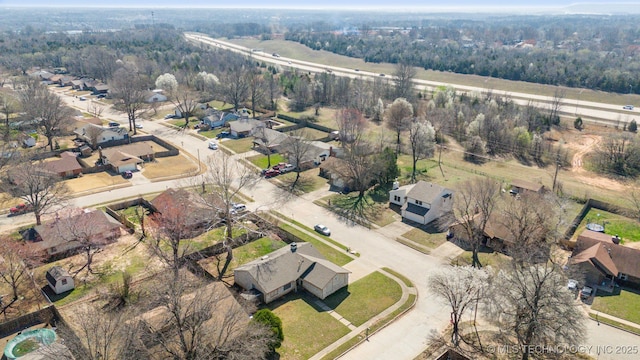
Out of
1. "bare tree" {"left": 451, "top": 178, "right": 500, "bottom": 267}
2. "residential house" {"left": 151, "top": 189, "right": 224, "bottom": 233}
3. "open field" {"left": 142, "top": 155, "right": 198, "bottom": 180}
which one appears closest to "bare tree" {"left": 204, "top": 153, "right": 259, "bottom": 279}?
"residential house" {"left": 151, "top": 189, "right": 224, "bottom": 233}

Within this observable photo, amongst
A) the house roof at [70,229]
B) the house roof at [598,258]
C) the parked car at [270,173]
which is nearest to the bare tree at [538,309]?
the house roof at [598,258]

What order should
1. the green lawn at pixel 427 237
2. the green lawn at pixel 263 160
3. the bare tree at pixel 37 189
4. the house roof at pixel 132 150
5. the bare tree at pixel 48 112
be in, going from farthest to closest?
1. the bare tree at pixel 48 112
2. the house roof at pixel 132 150
3. the green lawn at pixel 263 160
4. the bare tree at pixel 37 189
5. the green lawn at pixel 427 237

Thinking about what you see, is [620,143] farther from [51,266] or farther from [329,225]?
[51,266]

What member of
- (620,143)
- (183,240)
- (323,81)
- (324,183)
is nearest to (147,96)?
(323,81)

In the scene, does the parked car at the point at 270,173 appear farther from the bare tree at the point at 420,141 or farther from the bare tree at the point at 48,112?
the bare tree at the point at 48,112

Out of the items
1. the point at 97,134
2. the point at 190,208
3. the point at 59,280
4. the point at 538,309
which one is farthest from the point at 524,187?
the point at 97,134

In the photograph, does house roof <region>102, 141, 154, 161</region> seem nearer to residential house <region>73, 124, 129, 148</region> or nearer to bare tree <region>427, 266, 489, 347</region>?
residential house <region>73, 124, 129, 148</region>

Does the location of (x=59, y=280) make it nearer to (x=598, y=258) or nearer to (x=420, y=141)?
(x=598, y=258)
